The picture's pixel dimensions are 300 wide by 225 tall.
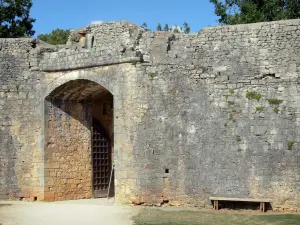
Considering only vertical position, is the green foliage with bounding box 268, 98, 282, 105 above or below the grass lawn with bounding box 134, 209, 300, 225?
above

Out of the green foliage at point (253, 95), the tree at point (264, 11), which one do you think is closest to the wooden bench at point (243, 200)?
the green foliage at point (253, 95)

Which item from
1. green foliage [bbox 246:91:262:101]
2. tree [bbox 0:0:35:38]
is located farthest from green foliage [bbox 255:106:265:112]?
tree [bbox 0:0:35:38]

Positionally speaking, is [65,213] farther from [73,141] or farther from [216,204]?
[73,141]

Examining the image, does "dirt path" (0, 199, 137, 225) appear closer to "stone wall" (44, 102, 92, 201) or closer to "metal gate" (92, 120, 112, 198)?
"stone wall" (44, 102, 92, 201)

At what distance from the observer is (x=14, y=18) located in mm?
29031

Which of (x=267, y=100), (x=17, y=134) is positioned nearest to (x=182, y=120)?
(x=267, y=100)

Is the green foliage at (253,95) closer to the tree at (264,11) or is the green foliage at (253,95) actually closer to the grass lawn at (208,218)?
the grass lawn at (208,218)

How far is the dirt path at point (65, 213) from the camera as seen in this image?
12.8m

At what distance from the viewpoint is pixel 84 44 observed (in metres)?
16.8

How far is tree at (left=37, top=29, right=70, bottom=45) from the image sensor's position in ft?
112

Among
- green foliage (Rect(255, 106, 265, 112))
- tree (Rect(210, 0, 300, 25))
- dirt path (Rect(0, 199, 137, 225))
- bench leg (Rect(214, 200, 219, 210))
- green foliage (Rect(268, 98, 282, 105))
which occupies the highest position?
tree (Rect(210, 0, 300, 25))

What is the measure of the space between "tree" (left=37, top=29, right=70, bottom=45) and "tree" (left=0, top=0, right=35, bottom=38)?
13.3 feet

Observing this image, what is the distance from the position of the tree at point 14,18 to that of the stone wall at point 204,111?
13.1 metres

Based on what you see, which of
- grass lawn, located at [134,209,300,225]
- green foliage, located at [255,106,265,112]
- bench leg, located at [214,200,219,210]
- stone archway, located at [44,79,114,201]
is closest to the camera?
grass lawn, located at [134,209,300,225]
